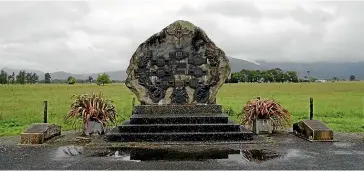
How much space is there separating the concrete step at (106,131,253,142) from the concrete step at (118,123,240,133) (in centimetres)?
23

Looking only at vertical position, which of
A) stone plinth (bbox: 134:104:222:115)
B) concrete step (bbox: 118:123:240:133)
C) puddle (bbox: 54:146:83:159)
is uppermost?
stone plinth (bbox: 134:104:222:115)

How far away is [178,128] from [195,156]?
2458mm

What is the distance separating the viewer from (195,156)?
9969 millimetres

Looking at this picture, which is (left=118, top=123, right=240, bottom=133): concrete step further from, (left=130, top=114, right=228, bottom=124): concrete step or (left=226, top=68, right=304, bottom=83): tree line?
(left=226, top=68, right=304, bottom=83): tree line

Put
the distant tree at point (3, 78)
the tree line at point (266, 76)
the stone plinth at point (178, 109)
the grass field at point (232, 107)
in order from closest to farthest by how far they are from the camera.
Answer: the stone plinth at point (178, 109) < the grass field at point (232, 107) < the distant tree at point (3, 78) < the tree line at point (266, 76)

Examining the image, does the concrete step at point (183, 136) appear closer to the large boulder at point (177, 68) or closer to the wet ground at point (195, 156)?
the wet ground at point (195, 156)

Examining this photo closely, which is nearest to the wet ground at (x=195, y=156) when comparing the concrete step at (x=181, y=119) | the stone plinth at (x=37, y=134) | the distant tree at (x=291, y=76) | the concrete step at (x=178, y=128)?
the stone plinth at (x=37, y=134)

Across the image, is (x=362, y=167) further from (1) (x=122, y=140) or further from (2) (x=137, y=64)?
(2) (x=137, y=64)

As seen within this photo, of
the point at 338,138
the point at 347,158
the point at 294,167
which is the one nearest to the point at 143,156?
the point at 294,167

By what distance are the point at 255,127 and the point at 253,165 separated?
503cm

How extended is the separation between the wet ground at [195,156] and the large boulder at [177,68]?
2.93m

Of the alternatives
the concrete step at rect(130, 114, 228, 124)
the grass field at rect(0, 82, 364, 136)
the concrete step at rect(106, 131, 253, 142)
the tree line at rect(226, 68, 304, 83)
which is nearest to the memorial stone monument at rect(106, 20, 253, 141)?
the concrete step at rect(130, 114, 228, 124)

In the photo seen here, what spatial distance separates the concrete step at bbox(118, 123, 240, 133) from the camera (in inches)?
482

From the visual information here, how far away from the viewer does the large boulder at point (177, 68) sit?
46.6ft
